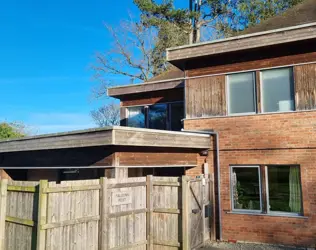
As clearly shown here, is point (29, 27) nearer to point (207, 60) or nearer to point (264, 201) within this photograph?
point (207, 60)

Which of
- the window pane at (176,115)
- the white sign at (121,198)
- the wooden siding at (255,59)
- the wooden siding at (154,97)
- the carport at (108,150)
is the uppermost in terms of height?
the wooden siding at (255,59)

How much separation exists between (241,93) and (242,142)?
1.47 meters

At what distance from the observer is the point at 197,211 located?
827 cm

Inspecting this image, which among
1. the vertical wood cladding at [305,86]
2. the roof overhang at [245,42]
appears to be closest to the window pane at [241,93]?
the roof overhang at [245,42]

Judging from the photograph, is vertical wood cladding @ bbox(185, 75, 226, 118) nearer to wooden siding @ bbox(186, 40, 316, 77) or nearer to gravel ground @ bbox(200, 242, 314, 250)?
wooden siding @ bbox(186, 40, 316, 77)

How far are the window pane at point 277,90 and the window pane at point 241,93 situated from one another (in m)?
0.34

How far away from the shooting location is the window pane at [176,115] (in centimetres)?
1276

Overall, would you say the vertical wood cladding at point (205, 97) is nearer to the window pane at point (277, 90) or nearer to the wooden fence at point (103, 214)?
the window pane at point (277, 90)

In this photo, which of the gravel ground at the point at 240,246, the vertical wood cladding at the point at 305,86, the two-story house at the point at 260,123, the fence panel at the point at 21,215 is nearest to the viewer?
the fence panel at the point at 21,215

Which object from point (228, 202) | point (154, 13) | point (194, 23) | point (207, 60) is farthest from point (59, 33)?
point (228, 202)

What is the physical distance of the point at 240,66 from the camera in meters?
9.77

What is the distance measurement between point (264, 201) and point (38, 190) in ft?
19.8

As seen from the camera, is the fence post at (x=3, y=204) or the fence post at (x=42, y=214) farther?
the fence post at (x=3, y=204)

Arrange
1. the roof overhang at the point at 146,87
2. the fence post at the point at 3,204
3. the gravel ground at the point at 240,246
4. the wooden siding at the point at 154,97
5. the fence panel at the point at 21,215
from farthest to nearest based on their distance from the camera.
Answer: the wooden siding at the point at 154,97
the roof overhang at the point at 146,87
the gravel ground at the point at 240,246
the fence post at the point at 3,204
the fence panel at the point at 21,215
